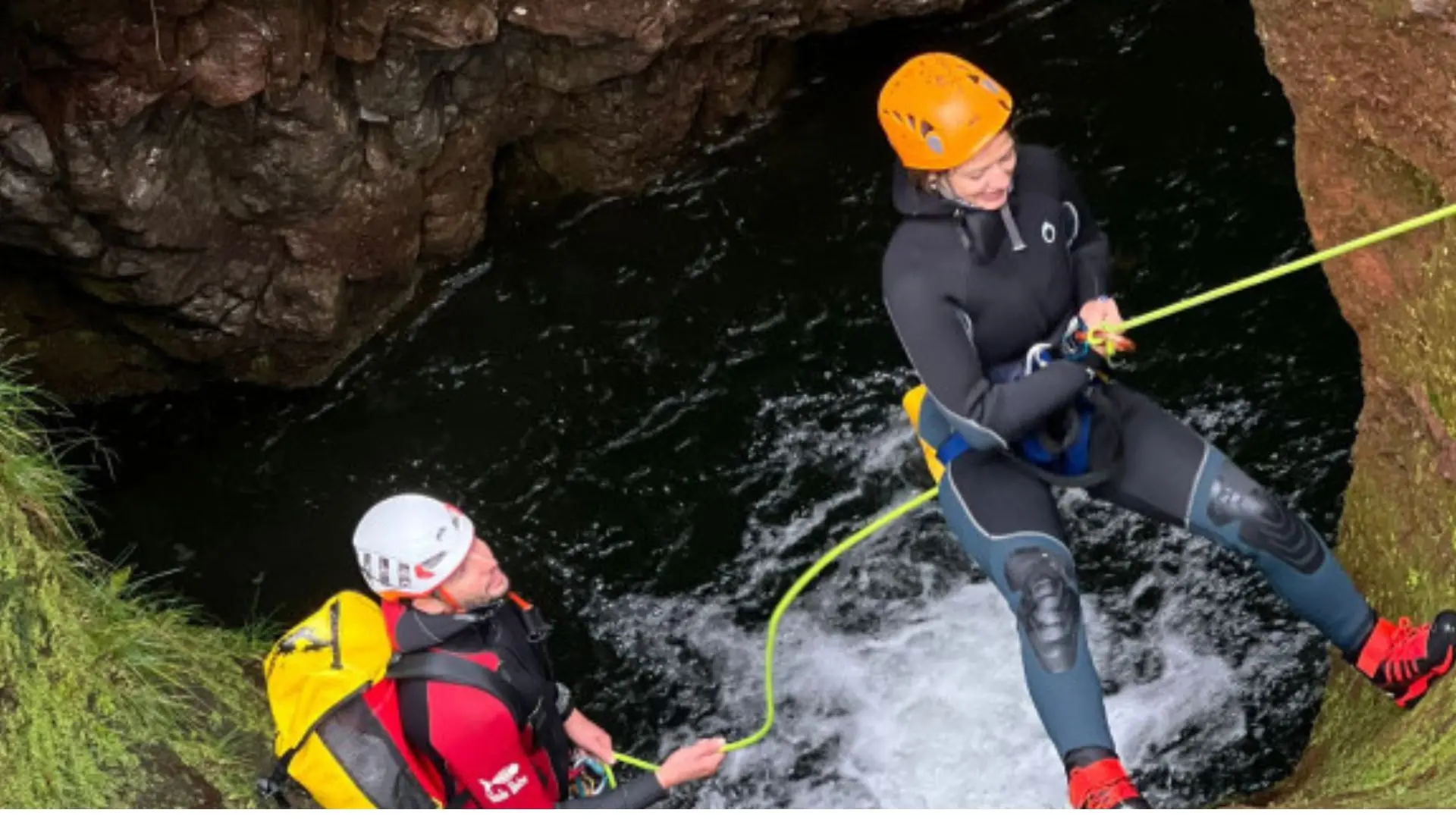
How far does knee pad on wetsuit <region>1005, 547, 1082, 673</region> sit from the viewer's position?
625 centimetres

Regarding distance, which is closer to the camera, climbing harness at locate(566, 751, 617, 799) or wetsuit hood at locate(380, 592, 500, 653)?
wetsuit hood at locate(380, 592, 500, 653)

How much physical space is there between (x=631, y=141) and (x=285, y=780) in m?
6.30

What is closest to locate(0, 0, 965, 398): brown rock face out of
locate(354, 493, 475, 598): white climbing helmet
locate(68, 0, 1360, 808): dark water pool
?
locate(68, 0, 1360, 808): dark water pool

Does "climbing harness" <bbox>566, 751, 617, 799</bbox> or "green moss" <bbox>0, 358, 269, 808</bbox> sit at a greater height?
"green moss" <bbox>0, 358, 269, 808</bbox>

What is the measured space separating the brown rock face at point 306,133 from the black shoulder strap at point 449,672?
4358 mm

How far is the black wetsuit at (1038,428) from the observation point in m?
6.18

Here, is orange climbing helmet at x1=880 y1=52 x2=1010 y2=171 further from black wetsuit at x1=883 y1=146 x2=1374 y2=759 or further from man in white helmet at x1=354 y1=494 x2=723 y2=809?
man in white helmet at x1=354 y1=494 x2=723 y2=809

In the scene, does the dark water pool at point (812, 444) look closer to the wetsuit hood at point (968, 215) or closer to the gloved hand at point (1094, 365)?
the gloved hand at point (1094, 365)

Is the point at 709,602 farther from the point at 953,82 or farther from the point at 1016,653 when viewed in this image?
the point at 953,82

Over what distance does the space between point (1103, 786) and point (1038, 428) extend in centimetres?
129

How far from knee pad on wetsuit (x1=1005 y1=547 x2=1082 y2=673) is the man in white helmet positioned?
1.23m

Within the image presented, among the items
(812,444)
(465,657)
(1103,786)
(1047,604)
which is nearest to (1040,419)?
(1047,604)

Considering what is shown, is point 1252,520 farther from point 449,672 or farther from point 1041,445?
point 449,672

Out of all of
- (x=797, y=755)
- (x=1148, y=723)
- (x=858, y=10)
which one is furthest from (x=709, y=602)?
(x=858, y=10)
